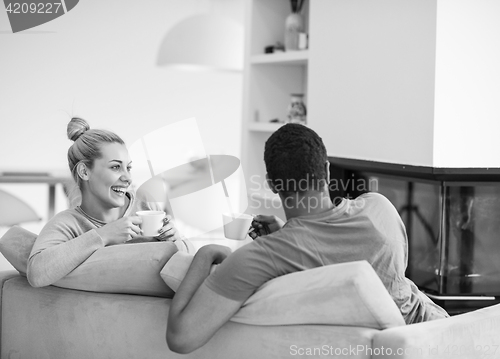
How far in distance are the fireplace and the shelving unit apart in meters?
1.13

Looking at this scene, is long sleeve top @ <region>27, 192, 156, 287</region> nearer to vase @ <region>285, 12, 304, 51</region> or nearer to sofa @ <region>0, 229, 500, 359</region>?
sofa @ <region>0, 229, 500, 359</region>

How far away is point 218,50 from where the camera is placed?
13.2ft

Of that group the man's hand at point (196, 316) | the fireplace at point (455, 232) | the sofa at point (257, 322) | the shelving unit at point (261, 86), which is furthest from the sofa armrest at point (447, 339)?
the shelving unit at point (261, 86)

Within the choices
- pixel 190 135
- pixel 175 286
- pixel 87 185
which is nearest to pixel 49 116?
pixel 190 135

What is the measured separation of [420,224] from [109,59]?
162 inches

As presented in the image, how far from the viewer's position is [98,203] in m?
2.08

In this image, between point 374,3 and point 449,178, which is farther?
point 374,3

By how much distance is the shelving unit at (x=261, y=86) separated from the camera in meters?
4.08

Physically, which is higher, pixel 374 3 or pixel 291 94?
pixel 374 3

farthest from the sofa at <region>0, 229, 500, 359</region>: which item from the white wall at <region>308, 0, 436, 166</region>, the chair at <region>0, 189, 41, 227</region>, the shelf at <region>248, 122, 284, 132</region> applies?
the chair at <region>0, 189, 41, 227</region>

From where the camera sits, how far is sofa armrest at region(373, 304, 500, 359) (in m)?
1.33

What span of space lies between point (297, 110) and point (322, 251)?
251 cm

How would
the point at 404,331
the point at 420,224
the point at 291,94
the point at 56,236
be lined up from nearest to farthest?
the point at 404,331 < the point at 56,236 < the point at 420,224 < the point at 291,94

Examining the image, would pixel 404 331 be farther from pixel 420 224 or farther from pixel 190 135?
pixel 190 135
